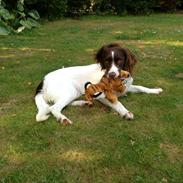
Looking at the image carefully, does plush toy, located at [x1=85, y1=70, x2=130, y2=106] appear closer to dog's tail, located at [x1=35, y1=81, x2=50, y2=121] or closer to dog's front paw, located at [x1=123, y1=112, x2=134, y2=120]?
dog's front paw, located at [x1=123, y1=112, x2=134, y2=120]

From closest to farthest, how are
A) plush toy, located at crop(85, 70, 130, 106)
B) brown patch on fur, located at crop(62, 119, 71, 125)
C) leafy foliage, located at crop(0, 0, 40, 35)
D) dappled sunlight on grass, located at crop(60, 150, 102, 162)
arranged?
dappled sunlight on grass, located at crop(60, 150, 102, 162) < brown patch on fur, located at crop(62, 119, 71, 125) < plush toy, located at crop(85, 70, 130, 106) < leafy foliage, located at crop(0, 0, 40, 35)

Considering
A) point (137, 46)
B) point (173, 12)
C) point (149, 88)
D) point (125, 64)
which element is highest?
point (125, 64)

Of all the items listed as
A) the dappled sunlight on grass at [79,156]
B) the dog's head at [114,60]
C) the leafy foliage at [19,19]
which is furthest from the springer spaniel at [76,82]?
the leafy foliage at [19,19]

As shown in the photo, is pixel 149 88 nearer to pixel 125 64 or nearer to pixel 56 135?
pixel 125 64

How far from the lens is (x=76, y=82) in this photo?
6.25 meters

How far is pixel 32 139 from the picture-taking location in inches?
204

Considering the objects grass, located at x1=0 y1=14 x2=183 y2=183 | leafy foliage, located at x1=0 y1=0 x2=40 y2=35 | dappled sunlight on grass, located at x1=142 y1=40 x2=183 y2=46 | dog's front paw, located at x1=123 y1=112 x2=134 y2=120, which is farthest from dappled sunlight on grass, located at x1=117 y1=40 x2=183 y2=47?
dog's front paw, located at x1=123 y1=112 x2=134 y2=120

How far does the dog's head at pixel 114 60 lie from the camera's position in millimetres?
5984

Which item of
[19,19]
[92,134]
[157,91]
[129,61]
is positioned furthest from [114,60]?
[19,19]

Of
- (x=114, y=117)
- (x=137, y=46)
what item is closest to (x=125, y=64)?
(x=114, y=117)

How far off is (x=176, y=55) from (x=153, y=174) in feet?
18.5

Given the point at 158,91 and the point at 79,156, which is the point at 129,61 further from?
the point at 79,156

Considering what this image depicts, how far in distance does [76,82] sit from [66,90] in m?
0.34

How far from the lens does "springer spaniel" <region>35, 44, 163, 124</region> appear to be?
18.7ft
